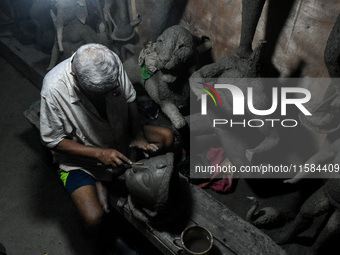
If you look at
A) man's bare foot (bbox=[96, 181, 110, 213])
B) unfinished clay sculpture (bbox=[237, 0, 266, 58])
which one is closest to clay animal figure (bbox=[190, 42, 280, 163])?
unfinished clay sculpture (bbox=[237, 0, 266, 58])

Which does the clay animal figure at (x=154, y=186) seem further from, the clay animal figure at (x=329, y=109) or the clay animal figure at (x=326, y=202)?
the clay animal figure at (x=329, y=109)

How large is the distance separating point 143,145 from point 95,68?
1114 mm

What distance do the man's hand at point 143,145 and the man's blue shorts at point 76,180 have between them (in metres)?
0.56

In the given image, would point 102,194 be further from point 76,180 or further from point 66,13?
point 66,13

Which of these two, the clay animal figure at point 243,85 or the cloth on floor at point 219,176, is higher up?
the clay animal figure at point 243,85

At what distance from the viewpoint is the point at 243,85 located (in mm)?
3373

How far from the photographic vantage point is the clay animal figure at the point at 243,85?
3.30 m

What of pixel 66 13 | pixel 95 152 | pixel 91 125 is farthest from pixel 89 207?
pixel 66 13

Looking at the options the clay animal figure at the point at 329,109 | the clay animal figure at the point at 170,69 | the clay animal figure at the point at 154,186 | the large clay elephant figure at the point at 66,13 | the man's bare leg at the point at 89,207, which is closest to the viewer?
the clay animal figure at the point at 329,109

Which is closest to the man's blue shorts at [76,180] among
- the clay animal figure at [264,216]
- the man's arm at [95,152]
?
the man's arm at [95,152]

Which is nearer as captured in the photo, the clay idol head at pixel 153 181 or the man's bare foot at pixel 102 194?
the clay idol head at pixel 153 181

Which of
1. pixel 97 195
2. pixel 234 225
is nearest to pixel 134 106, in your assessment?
pixel 97 195

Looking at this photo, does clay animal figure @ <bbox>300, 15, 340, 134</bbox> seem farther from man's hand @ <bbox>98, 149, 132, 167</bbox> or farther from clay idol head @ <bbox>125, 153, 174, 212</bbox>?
man's hand @ <bbox>98, 149, 132, 167</bbox>

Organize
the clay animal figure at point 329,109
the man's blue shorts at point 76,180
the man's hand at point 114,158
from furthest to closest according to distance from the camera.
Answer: the man's blue shorts at point 76,180, the man's hand at point 114,158, the clay animal figure at point 329,109
